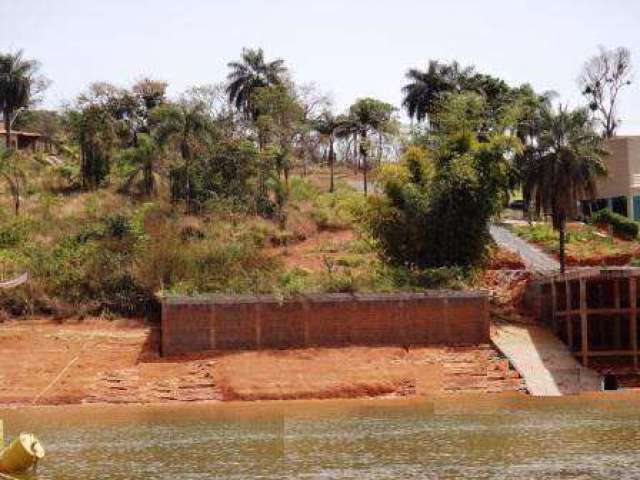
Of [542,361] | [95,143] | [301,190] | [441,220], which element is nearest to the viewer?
[542,361]

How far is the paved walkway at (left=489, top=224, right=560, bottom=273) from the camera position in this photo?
60.2m

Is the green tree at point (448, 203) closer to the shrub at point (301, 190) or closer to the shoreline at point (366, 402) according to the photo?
A: the shoreline at point (366, 402)

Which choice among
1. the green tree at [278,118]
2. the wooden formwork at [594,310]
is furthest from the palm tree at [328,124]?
the wooden formwork at [594,310]

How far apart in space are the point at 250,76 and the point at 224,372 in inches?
1741

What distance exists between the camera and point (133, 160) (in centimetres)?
6869

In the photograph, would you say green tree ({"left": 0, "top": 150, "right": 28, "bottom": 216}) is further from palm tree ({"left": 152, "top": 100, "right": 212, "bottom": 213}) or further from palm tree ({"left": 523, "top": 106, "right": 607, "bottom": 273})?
palm tree ({"left": 523, "top": 106, "right": 607, "bottom": 273})

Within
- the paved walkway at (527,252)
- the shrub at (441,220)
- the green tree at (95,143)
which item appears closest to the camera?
the shrub at (441,220)

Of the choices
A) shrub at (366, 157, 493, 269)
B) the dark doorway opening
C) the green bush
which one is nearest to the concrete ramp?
the dark doorway opening

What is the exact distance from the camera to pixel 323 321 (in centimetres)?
4809

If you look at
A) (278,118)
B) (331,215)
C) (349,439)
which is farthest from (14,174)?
(349,439)

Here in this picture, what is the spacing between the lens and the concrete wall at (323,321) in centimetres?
4759

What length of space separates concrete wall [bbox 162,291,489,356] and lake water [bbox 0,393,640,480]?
535cm

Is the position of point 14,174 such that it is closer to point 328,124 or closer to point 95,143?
point 95,143

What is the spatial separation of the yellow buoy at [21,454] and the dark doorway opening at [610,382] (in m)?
27.9
